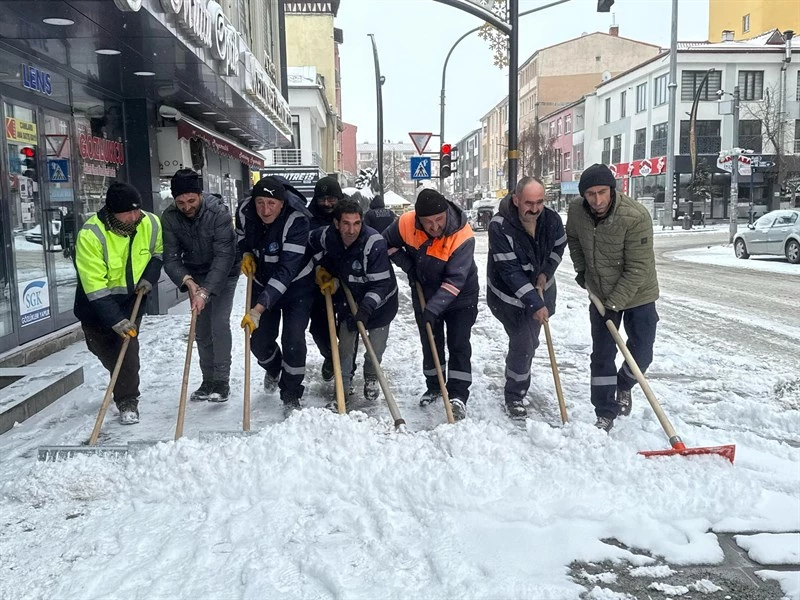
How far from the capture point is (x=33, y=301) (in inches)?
289

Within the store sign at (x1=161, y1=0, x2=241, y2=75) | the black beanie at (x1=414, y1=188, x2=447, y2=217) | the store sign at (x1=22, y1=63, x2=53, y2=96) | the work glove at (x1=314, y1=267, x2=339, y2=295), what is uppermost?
the store sign at (x1=161, y1=0, x2=241, y2=75)

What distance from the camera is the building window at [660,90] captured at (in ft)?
137

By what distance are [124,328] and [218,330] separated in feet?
3.18

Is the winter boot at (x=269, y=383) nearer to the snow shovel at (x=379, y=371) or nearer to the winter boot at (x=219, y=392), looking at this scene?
the winter boot at (x=219, y=392)

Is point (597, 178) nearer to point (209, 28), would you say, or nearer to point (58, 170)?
point (209, 28)

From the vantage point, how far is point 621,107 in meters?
48.0

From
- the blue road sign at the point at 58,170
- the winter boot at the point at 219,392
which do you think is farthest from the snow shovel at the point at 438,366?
the blue road sign at the point at 58,170

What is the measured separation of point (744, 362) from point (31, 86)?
7.49m

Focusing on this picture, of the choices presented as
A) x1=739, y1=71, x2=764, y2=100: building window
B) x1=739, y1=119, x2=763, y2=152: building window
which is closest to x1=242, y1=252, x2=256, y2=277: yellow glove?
x1=739, y1=119, x2=763, y2=152: building window

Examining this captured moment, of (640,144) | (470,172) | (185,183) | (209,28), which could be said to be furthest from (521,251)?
(470,172)

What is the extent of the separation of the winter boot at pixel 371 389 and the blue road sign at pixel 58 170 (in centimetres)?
441

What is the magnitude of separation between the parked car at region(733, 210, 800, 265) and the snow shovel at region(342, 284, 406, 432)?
14584 mm

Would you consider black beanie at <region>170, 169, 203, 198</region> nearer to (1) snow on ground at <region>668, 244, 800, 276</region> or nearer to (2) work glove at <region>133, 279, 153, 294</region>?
(2) work glove at <region>133, 279, 153, 294</region>

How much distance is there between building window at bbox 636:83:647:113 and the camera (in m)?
44.5
